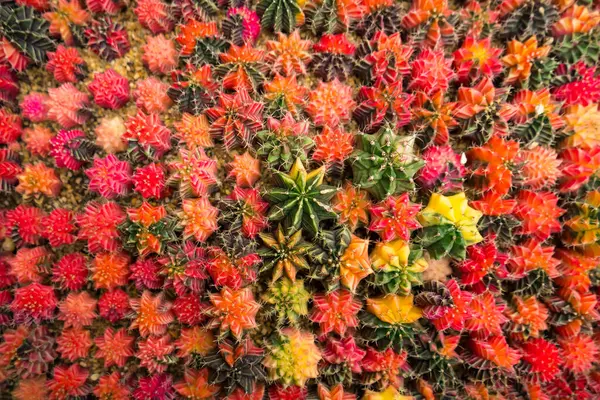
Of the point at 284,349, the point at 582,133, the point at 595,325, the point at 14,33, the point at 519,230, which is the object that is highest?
the point at 14,33

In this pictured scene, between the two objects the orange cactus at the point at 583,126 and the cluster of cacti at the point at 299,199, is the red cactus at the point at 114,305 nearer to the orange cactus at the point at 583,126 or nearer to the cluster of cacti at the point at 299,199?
the cluster of cacti at the point at 299,199

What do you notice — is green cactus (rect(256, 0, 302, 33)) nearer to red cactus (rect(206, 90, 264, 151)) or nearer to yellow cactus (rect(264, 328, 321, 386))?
red cactus (rect(206, 90, 264, 151))

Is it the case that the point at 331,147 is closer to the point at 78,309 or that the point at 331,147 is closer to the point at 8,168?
the point at 78,309

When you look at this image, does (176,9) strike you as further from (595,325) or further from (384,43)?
(595,325)

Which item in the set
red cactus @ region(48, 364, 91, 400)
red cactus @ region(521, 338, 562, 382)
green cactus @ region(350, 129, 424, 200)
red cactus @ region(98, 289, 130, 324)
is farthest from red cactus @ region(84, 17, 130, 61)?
red cactus @ region(521, 338, 562, 382)

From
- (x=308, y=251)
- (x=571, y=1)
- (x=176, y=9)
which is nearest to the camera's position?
(x=308, y=251)

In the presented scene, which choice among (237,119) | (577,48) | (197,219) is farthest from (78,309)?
(577,48)

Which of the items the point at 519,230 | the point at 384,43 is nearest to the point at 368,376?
the point at 519,230
